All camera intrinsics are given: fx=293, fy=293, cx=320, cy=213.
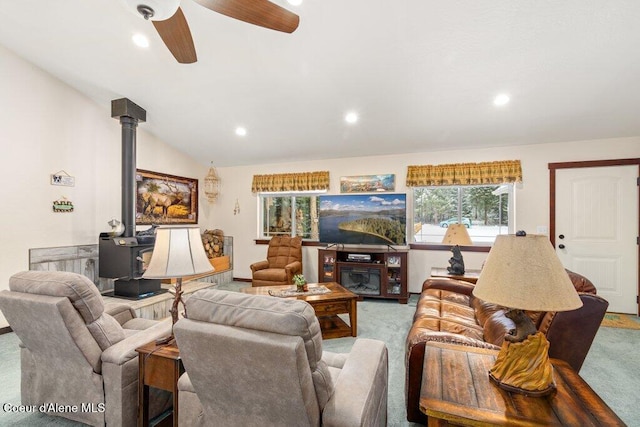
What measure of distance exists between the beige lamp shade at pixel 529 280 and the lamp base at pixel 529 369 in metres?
0.20

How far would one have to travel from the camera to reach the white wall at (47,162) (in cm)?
320

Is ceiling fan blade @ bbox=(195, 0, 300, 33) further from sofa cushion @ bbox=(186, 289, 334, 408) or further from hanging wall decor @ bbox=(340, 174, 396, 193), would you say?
hanging wall decor @ bbox=(340, 174, 396, 193)

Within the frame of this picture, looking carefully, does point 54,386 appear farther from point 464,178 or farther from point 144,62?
point 464,178

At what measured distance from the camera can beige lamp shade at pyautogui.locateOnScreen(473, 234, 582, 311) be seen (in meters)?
1.02


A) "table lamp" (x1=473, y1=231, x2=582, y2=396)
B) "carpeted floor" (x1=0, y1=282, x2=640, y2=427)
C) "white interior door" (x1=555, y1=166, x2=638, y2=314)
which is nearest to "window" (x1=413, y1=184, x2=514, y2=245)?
"white interior door" (x1=555, y1=166, x2=638, y2=314)

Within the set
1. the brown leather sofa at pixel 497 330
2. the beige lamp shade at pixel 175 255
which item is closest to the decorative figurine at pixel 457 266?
the brown leather sofa at pixel 497 330

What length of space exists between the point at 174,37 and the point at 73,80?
265 centimetres

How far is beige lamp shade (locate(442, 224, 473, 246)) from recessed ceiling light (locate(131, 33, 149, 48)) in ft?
12.6

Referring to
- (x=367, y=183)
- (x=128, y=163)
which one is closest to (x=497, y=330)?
(x=367, y=183)

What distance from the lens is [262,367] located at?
1.00 meters

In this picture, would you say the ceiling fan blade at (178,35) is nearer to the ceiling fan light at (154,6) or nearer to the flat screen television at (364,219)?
the ceiling fan light at (154,6)

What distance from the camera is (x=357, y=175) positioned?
16.3 feet

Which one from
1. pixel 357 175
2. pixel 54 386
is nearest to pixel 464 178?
pixel 357 175

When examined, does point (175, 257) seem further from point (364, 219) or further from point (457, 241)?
point (364, 219)
